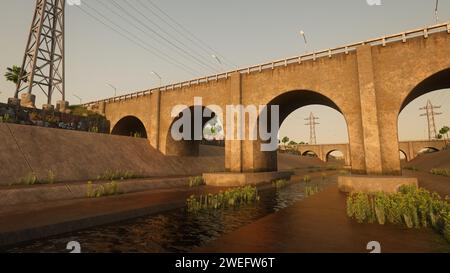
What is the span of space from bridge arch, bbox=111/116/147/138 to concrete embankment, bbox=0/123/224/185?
6.57 metres

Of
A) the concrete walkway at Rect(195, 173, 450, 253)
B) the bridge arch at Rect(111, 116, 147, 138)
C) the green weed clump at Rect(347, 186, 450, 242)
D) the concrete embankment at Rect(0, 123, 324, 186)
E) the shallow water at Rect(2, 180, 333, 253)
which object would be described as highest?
the bridge arch at Rect(111, 116, 147, 138)

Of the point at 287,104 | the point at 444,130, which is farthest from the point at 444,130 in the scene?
the point at 287,104

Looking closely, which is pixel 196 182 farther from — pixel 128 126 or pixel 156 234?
pixel 128 126

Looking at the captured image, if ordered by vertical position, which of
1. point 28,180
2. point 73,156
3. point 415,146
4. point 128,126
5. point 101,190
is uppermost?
point 128,126

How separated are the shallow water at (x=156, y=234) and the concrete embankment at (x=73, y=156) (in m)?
11.7

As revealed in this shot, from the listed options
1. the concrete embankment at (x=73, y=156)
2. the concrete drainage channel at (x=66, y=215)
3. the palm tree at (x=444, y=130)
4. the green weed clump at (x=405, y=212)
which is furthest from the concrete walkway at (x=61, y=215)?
the palm tree at (x=444, y=130)

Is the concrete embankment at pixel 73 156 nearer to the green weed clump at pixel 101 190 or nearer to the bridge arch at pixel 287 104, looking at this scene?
the green weed clump at pixel 101 190

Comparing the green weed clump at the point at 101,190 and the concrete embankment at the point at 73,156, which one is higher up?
the concrete embankment at the point at 73,156

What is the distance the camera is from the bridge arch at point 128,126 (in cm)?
3875

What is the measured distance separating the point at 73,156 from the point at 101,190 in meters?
9.38

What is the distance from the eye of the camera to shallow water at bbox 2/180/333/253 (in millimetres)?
7160

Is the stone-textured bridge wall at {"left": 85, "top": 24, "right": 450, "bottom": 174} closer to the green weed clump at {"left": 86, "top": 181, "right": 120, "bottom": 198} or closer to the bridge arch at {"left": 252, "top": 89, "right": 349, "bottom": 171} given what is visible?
the bridge arch at {"left": 252, "top": 89, "right": 349, "bottom": 171}

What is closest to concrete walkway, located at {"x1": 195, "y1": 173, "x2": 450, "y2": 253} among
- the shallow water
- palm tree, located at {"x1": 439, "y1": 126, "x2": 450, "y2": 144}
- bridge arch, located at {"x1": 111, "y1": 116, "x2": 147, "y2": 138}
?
the shallow water

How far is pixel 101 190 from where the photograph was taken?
1574 centimetres
